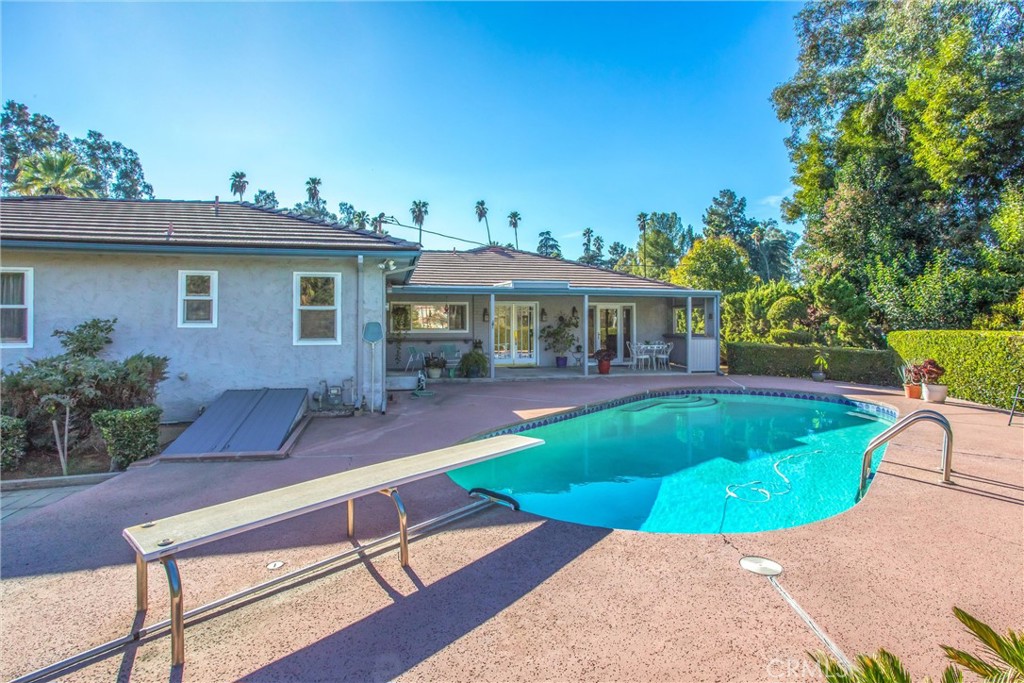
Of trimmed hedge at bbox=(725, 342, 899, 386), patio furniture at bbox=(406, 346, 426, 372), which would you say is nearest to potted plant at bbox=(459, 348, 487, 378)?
patio furniture at bbox=(406, 346, 426, 372)

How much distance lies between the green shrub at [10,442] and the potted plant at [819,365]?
57.7 ft

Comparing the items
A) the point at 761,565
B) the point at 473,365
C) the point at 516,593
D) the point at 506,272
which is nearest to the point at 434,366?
the point at 473,365

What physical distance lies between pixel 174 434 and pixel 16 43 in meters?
6.86

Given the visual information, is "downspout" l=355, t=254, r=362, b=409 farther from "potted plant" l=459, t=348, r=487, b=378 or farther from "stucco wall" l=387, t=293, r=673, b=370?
"stucco wall" l=387, t=293, r=673, b=370

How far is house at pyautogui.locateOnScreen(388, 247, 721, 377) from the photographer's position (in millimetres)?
14586

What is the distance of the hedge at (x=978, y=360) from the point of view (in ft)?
32.1

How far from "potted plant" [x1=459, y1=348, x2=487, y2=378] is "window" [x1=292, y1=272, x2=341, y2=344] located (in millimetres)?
5280

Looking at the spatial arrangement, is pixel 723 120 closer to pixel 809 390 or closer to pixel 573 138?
pixel 573 138

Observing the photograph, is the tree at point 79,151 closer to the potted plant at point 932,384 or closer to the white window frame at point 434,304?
the white window frame at point 434,304

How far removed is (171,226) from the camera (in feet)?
30.1

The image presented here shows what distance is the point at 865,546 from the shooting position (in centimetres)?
360

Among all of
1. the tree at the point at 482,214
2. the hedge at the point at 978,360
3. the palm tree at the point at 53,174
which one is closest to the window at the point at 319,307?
the hedge at the point at 978,360

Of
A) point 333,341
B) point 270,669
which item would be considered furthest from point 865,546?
point 333,341

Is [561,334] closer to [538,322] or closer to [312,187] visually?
[538,322]
